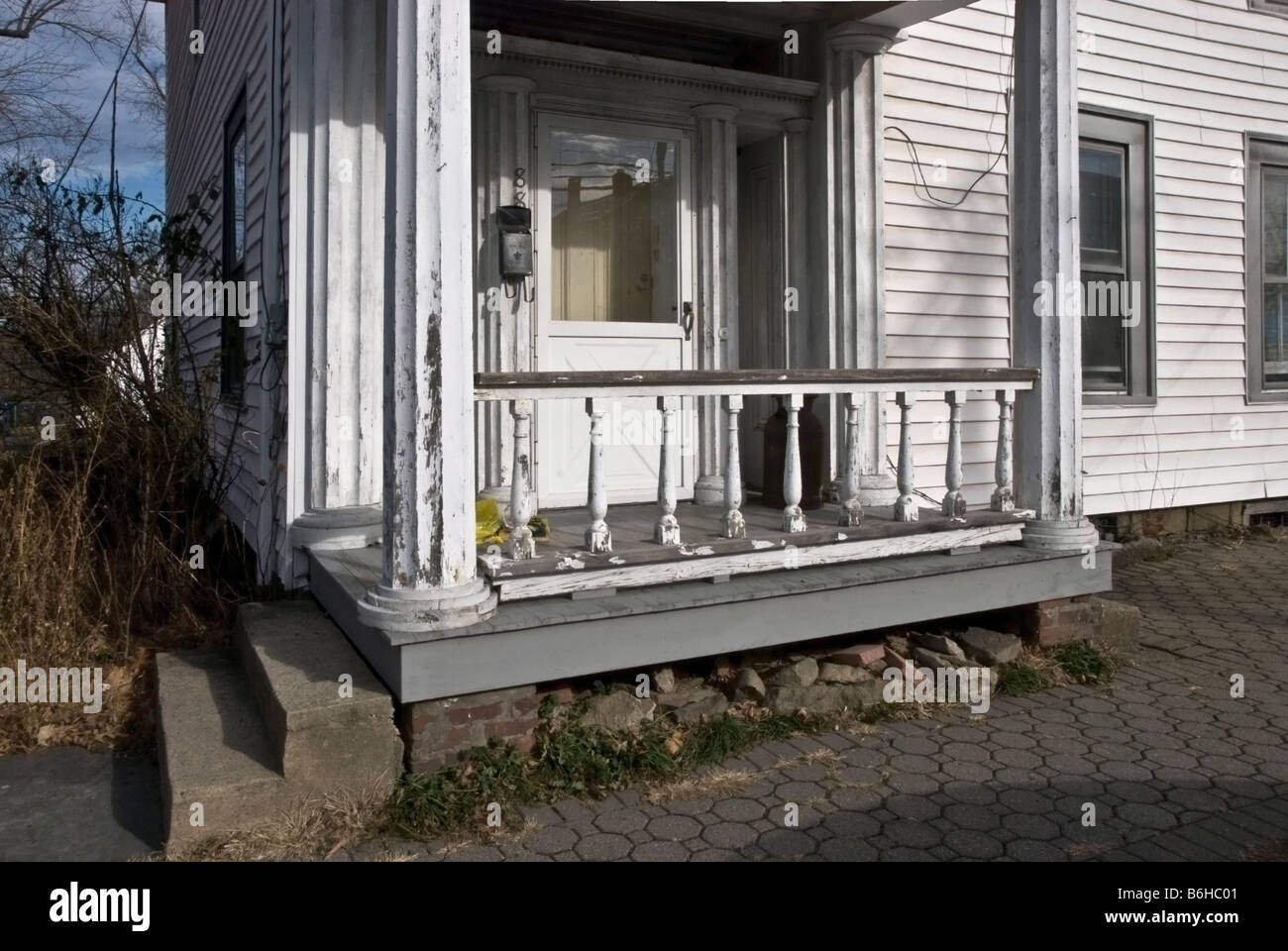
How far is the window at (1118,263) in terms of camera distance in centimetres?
754

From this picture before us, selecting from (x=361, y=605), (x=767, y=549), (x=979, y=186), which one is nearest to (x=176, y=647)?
(x=361, y=605)

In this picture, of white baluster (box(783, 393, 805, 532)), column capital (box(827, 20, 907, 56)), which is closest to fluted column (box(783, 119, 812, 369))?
column capital (box(827, 20, 907, 56))

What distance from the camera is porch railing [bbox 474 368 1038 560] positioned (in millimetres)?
3846

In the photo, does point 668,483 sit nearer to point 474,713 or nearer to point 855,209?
point 474,713

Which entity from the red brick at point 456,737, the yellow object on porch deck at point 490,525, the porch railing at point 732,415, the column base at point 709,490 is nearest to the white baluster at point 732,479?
the porch railing at point 732,415

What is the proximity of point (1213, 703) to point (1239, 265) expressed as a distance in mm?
5099

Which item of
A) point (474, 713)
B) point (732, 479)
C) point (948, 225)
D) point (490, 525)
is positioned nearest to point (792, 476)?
point (732, 479)

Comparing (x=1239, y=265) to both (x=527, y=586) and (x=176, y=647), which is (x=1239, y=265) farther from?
(x=176, y=647)

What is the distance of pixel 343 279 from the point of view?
4664 millimetres

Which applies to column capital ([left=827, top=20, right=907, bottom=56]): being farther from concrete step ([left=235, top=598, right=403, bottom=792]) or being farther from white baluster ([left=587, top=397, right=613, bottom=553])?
concrete step ([left=235, top=598, right=403, bottom=792])

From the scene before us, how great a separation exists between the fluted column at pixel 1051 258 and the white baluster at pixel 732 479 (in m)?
1.68

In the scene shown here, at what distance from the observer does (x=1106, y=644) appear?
5246 mm

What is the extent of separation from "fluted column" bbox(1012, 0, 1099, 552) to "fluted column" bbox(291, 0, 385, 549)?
3.14 m

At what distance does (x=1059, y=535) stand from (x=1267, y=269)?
5221 mm
